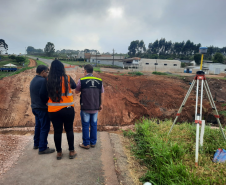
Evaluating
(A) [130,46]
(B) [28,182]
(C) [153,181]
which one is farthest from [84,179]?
(A) [130,46]

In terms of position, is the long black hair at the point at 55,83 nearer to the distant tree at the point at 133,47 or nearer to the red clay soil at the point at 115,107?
the red clay soil at the point at 115,107

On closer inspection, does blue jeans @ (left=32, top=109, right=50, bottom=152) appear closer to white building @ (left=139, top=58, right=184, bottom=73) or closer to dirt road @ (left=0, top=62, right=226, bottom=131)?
dirt road @ (left=0, top=62, right=226, bottom=131)

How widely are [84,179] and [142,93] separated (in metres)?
9.08

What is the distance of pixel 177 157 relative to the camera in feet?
9.46

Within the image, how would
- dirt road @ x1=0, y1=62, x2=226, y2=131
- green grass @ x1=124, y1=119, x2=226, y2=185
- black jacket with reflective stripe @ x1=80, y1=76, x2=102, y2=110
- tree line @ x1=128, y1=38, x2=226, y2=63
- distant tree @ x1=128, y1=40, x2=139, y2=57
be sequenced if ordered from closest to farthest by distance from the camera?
1. green grass @ x1=124, y1=119, x2=226, y2=185
2. black jacket with reflective stripe @ x1=80, y1=76, x2=102, y2=110
3. dirt road @ x1=0, y1=62, x2=226, y2=131
4. tree line @ x1=128, y1=38, x2=226, y2=63
5. distant tree @ x1=128, y1=40, x2=139, y2=57

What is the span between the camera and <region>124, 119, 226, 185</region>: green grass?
239 centimetres

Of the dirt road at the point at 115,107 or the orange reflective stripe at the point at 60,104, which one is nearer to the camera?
the orange reflective stripe at the point at 60,104

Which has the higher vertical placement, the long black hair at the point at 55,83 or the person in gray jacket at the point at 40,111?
the long black hair at the point at 55,83

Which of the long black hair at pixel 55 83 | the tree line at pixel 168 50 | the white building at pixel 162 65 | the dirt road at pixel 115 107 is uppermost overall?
the tree line at pixel 168 50

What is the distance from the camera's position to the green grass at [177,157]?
239 centimetres

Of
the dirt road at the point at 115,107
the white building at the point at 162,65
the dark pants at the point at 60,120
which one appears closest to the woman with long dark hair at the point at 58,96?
the dark pants at the point at 60,120

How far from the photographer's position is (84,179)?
248cm

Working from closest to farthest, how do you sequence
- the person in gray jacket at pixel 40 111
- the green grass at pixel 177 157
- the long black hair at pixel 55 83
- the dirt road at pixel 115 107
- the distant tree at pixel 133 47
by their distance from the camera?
the green grass at pixel 177 157
the long black hair at pixel 55 83
the person in gray jacket at pixel 40 111
the dirt road at pixel 115 107
the distant tree at pixel 133 47

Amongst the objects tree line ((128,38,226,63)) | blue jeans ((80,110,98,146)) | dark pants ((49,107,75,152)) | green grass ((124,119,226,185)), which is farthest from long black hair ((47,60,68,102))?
tree line ((128,38,226,63))
